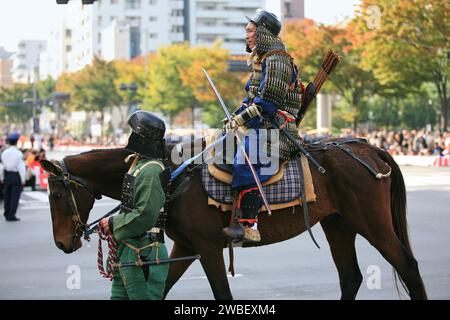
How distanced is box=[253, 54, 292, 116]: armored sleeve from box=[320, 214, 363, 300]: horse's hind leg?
1427 mm

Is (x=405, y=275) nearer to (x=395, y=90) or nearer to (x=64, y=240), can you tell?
(x=64, y=240)

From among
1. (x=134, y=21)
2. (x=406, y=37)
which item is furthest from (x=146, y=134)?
(x=134, y=21)

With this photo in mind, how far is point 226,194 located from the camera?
7.35m

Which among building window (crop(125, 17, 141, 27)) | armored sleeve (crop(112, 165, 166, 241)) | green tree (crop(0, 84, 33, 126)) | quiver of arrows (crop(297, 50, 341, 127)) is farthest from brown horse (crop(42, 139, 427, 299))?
building window (crop(125, 17, 141, 27))

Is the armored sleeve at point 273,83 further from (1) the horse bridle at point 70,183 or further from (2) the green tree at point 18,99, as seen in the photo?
(2) the green tree at point 18,99

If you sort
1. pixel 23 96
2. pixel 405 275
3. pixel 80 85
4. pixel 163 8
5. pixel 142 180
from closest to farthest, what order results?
pixel 142 180 → pixel 405 275 → pixel 80 85 → pixel 23 96 → pixel 163 8

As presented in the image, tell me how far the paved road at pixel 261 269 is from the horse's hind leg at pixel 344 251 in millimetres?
1204

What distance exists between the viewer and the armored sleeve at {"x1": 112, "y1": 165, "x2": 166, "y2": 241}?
6117 mm

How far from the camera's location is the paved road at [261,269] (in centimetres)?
995

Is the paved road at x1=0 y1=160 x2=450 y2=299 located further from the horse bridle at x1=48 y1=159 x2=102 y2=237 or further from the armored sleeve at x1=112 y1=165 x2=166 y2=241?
the armored sleeve at x1=112 y1=165 x2=166 y2=241

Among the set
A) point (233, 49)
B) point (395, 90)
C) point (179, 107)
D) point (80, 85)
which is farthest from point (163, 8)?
point (395, 90)

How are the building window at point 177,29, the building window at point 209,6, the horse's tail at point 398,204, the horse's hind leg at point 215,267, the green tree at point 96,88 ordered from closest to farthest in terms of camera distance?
the horse's hind leg at point 215,267
the horse's tail at point 398,204
the green tree at point 96,88
the building window at point 177,29
the building window at point 209,6

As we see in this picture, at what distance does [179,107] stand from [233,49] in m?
76.1

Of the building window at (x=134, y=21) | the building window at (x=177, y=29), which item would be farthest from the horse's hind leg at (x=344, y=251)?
the building window at (x=177, y=29)
